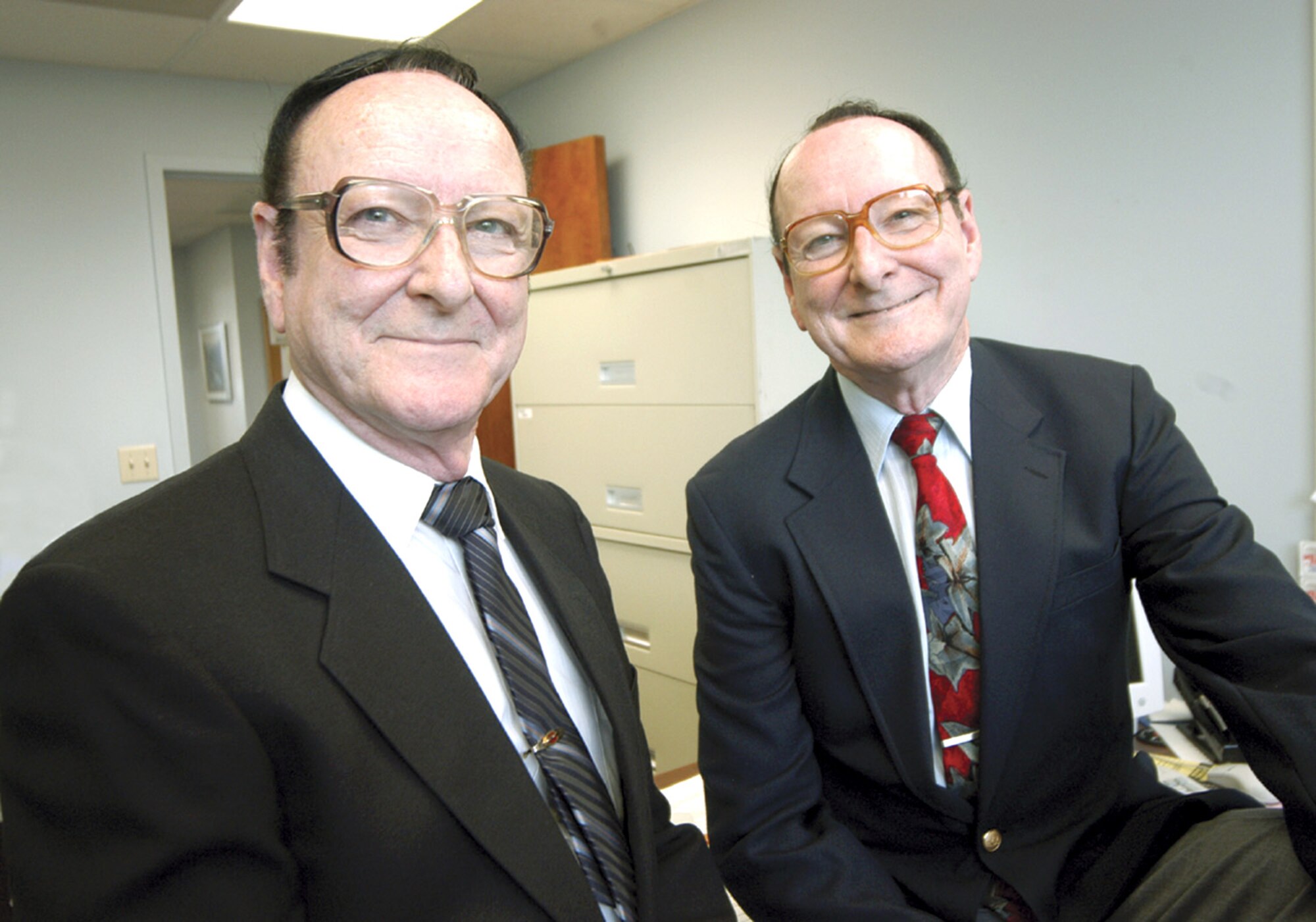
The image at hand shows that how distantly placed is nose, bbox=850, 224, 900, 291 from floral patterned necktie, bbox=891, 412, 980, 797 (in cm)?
26

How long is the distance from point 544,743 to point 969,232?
0.97 meters

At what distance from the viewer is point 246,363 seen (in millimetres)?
7520

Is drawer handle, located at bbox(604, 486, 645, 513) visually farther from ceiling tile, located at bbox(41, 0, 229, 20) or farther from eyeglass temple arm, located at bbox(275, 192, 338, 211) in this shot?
eyeglass temple arm, located at bbox(275, 192, 338, 211)

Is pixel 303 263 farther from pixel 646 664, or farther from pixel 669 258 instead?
pixel 646 664

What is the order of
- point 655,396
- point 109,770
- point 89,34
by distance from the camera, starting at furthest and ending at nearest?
1. point 89,34
2. point 655,396
3. point 109,770

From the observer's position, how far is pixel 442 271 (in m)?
0.95

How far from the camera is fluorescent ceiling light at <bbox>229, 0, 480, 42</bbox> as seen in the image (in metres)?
3.00

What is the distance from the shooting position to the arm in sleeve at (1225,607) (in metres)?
1.10

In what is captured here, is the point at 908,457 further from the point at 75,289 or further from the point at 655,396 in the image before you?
the point at 75,289

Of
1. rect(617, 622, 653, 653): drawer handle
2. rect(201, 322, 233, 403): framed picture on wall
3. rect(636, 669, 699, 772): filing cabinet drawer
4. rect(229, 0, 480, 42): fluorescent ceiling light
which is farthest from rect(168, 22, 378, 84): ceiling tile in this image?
rect(201, 322, 233, 403): framed picture on wall

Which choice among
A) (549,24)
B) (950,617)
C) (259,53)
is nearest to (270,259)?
(950,617)

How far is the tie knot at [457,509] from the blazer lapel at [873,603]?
1.57ft

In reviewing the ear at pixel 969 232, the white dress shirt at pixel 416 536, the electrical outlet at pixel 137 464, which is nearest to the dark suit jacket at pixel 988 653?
the ear at pixel 969 232

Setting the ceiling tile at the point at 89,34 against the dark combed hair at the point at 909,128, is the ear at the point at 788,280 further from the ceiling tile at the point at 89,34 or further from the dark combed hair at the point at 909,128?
the ceiling tile at the point at 89,34
